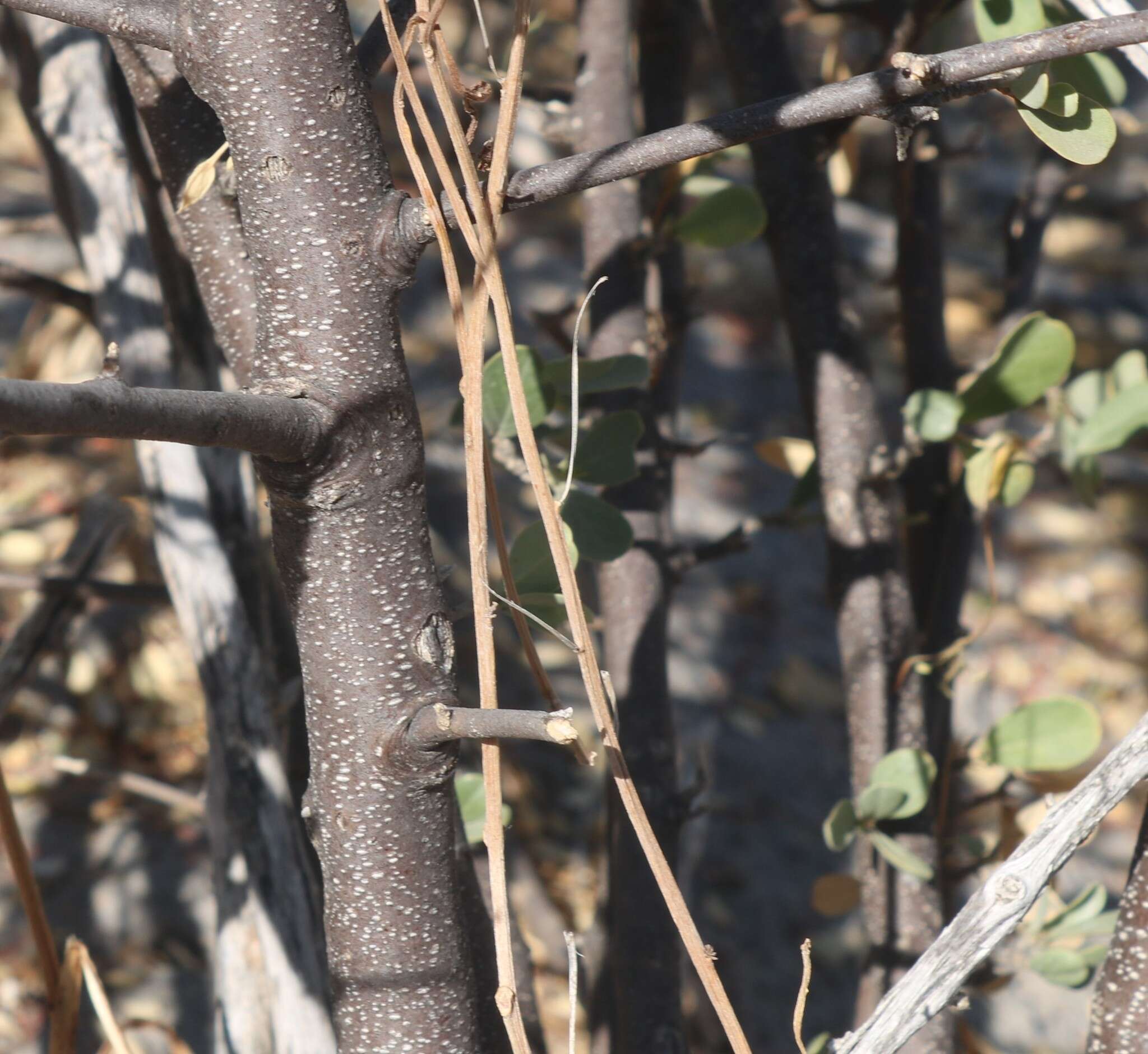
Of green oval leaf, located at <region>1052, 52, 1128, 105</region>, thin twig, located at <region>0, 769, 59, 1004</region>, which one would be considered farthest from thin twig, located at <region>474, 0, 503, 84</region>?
thin twig, located at <region>0, 769, 59, 1004</region>

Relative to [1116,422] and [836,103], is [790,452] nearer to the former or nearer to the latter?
[1116,422]

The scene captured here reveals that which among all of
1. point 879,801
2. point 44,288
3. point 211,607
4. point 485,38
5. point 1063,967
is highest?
point 44,288

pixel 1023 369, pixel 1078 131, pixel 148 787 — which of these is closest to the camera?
pixel 1078 131

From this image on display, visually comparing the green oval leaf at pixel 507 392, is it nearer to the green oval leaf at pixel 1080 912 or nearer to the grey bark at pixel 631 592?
the grey bark at pixel 631 592

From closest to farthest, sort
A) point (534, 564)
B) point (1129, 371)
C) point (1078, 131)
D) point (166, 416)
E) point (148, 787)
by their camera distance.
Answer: point (166, 416) → point (1078, 131) → point (534, 564) → point (1129, 371) → point (148, 787)

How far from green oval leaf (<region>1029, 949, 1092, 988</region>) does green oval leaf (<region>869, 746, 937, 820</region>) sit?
0.41ft

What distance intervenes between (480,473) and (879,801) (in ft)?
1.25

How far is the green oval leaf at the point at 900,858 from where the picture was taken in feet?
2.05

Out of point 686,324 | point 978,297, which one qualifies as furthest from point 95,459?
point 978,297

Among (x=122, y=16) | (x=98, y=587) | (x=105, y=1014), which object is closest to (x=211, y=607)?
(x=98, y=587)

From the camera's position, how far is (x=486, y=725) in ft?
1.23

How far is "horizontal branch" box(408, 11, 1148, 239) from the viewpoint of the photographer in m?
0.33

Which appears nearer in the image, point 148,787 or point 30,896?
point 30,896

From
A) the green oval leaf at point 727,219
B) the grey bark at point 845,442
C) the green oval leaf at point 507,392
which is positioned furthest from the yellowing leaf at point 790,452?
the green oval leaf at point 507,392
